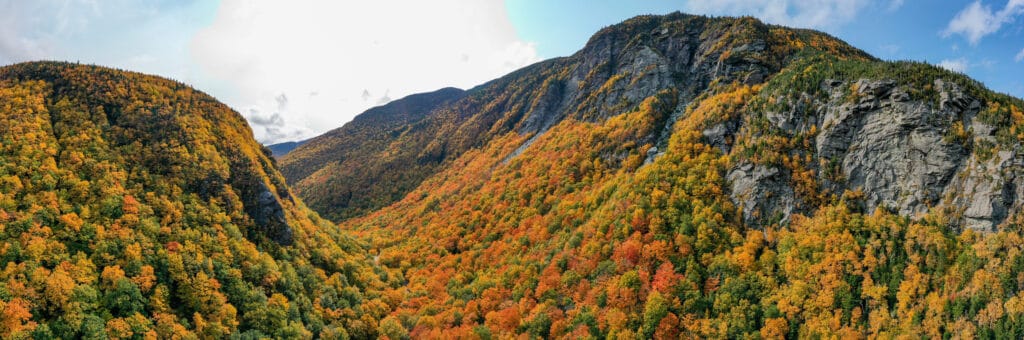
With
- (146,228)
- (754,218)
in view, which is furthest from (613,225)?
(146,228)

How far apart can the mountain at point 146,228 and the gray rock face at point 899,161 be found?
→ 78.1 m

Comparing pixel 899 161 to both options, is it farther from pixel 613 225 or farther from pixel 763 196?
pixel 613 225

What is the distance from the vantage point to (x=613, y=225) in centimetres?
8819

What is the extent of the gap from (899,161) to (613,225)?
44138mm

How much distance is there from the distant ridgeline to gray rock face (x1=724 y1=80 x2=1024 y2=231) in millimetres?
259

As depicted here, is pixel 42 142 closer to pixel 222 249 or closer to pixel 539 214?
pixel 222 249

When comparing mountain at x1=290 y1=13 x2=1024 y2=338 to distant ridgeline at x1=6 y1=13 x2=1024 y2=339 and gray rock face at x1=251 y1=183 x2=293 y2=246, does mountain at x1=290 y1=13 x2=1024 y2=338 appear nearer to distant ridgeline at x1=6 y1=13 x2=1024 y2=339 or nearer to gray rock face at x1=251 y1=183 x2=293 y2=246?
distant ridgeline at x1=6 y1=13 x2=1024 y2=339

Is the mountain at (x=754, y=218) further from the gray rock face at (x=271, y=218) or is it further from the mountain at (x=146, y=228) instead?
the gray rock face at (x=271, y=218)

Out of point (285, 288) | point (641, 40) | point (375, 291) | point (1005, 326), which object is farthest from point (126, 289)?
point (641, 40)

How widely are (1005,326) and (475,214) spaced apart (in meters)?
105

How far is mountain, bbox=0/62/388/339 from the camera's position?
58594 millimetres

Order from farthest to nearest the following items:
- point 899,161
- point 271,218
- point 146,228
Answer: point 271,218
point 146,228
point 899,161

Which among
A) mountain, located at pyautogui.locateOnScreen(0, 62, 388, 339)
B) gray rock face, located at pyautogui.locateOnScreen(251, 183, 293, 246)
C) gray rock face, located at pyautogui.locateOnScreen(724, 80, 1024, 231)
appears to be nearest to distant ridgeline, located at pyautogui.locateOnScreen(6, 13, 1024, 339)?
gray rock face, located at pyautogui.locateOnScreen(724, 80, 1024, 231)

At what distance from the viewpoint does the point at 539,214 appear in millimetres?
114688
